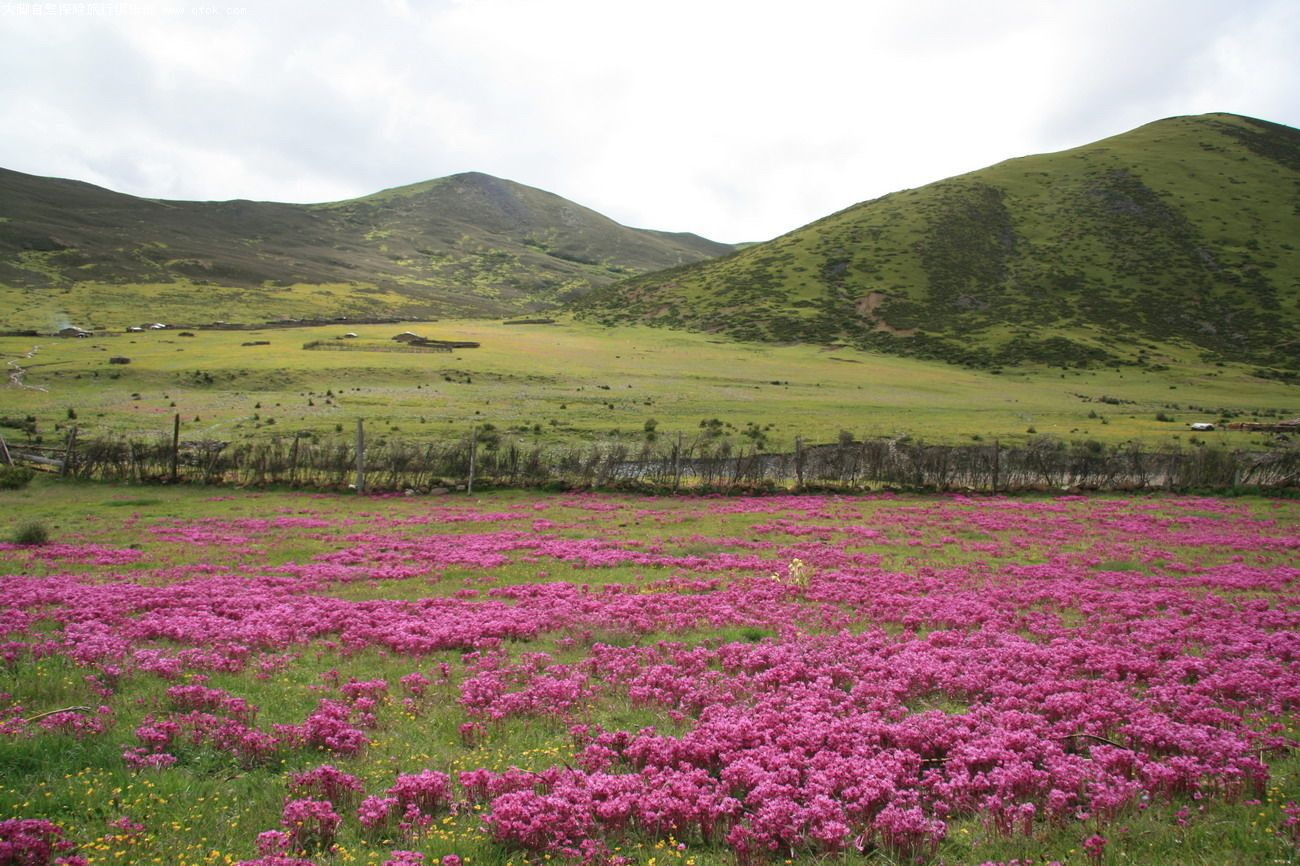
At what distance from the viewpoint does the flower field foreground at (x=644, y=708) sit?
263 inches

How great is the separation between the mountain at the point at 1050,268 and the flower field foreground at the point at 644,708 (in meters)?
95.1

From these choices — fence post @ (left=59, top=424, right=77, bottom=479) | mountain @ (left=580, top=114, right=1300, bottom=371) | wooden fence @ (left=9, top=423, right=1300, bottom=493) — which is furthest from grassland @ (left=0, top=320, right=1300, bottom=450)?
mountain @ (left=580, top=114, right=1300, bottom=371)

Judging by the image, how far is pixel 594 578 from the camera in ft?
60.6

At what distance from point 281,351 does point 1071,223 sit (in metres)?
151

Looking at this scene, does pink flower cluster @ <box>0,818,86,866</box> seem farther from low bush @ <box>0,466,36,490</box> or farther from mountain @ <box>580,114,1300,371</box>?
mountain @ <box>580,114,1300,371</box>

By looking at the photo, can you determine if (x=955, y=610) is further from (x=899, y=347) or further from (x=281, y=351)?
(x=899, y=347)

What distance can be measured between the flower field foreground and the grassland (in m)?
29.9

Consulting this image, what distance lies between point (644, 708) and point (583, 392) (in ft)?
187

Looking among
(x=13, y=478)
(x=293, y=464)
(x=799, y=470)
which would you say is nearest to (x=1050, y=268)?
(x=799, y=470)

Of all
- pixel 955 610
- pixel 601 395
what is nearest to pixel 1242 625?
pixel 955 610

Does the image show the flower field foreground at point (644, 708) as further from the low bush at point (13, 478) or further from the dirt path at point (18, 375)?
the dirt path at point (18, 375)

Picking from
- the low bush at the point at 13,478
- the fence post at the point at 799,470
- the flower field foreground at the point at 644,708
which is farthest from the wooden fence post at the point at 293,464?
the fence post at the point at 799,470

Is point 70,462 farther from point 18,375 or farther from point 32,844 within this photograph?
point 18,375

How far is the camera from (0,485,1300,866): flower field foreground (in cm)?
669
